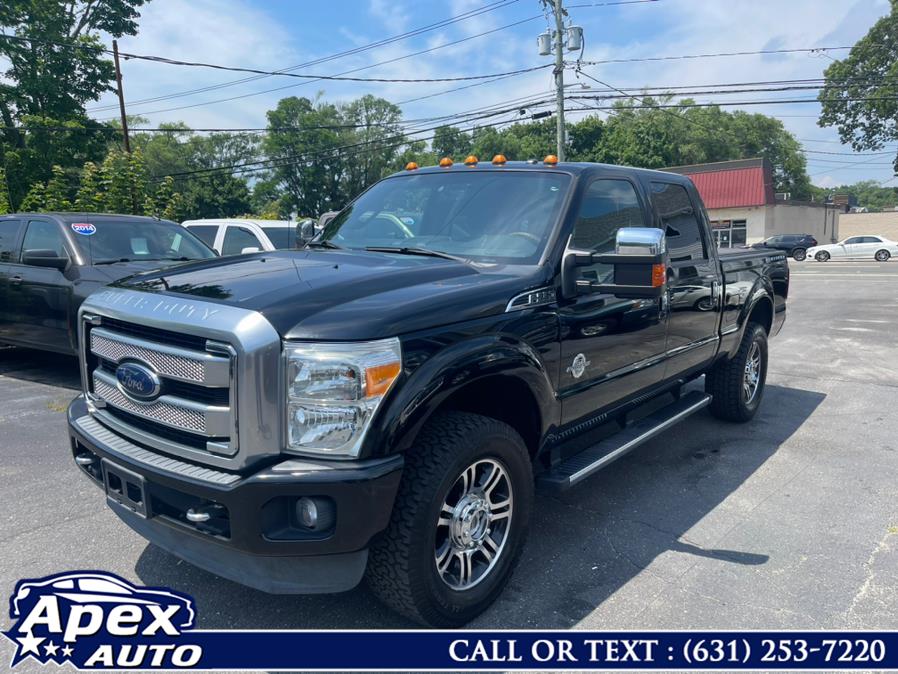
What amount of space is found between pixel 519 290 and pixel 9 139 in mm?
30988

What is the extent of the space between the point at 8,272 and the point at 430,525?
6.68m

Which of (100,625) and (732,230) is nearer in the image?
(100,625)

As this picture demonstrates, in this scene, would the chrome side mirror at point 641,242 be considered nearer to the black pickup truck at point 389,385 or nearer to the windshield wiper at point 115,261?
the black pickup truck at point 389,385

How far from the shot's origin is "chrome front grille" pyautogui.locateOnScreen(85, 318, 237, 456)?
7.66ft

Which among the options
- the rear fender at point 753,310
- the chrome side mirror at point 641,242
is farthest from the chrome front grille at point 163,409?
the rear fender at point 753,310

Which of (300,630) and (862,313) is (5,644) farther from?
(862,313)

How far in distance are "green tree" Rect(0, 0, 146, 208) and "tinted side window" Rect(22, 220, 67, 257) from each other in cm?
2132

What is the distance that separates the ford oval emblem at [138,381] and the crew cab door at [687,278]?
3011 mm

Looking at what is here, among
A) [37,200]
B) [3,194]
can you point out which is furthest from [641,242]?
[3,194]

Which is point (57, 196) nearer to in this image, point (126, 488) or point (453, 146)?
point (126, 488)

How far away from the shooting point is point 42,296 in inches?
261

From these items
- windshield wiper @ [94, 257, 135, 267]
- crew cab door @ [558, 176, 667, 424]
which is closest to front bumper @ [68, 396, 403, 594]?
crew cab door @ [558, 176, 667, 424]

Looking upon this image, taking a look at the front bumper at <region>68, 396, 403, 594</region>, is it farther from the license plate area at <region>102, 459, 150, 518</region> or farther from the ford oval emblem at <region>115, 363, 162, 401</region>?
the ford oval emblem at <region>115, 363, 162, 401</region>

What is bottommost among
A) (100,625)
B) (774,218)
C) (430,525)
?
(100,625)
